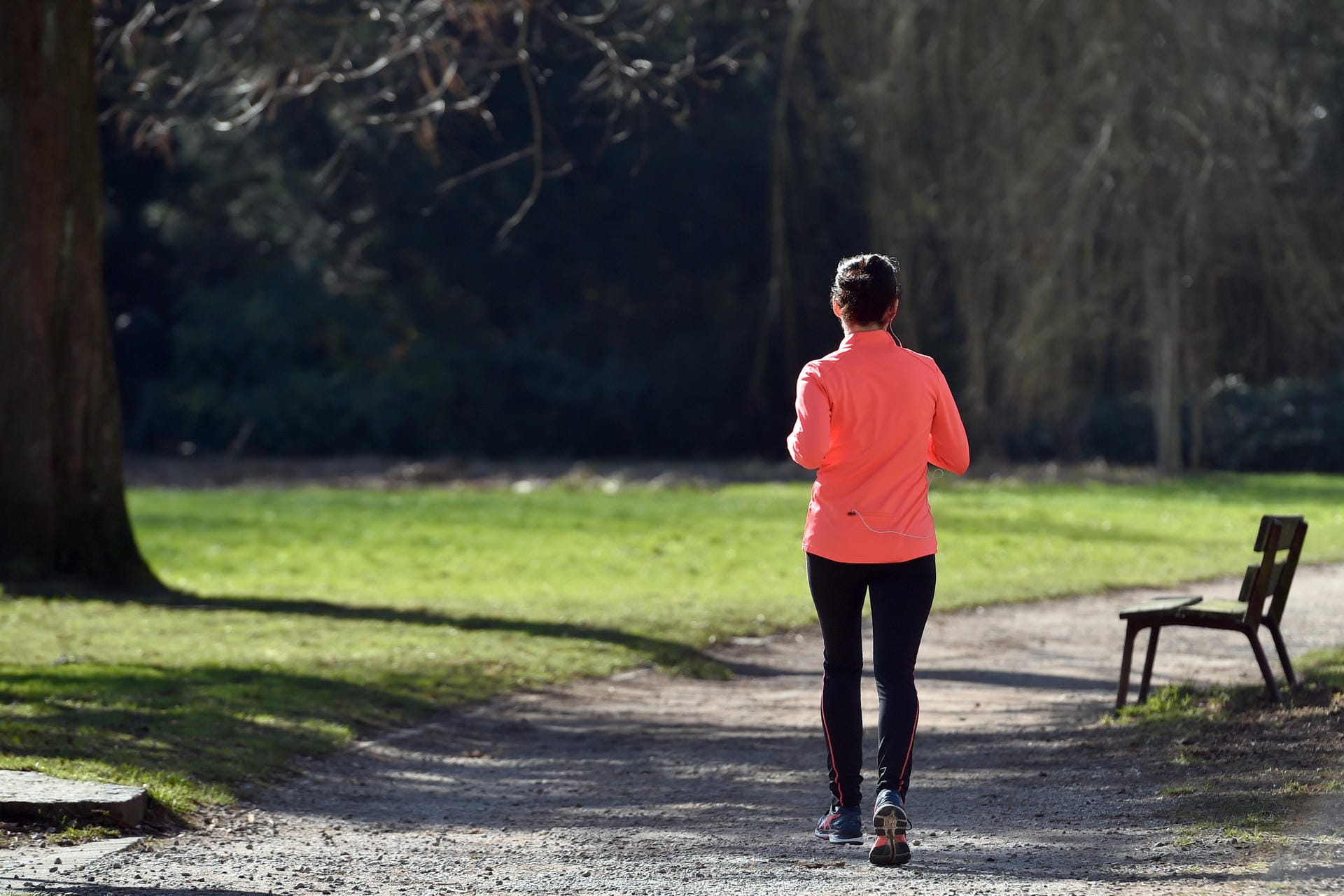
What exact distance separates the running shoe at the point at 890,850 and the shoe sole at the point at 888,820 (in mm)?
13

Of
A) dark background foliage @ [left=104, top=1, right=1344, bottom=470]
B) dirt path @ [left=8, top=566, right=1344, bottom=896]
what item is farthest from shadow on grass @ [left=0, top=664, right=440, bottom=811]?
dark background foliage @ [left=104, top=1, right=1344, bottom=470]

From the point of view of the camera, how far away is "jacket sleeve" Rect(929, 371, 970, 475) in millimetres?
5633

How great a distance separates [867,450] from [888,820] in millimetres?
1127

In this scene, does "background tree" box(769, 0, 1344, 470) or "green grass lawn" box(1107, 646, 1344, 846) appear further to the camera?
"background tree" box(769, 0, 1344, 470)

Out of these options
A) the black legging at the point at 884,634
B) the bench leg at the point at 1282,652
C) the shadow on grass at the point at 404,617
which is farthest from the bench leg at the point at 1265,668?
the shadow on grass at the point at 404,617

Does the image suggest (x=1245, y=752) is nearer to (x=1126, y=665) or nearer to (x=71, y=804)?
(x=1126, y=665)

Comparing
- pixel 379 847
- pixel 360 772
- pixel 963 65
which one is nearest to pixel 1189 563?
pixel 963 65

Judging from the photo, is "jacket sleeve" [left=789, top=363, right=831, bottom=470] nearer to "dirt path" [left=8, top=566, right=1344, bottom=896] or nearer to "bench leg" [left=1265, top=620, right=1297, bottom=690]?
"dirt path" [left=8, top=566, right=1344, bottom=896]

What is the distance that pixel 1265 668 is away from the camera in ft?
27.2

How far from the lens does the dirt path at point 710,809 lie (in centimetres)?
560

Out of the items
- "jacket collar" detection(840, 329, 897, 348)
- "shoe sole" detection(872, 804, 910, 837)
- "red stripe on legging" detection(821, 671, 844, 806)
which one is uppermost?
"jacket collar" detection(840, 329, 897, 348)

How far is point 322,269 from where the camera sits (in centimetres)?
3997

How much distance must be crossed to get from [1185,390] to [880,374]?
23083 millimetres

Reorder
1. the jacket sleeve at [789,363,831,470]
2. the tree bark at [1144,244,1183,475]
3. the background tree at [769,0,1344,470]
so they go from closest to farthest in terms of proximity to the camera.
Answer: the jacket sleeve at [789,363,831,470], the background tree at [769,0,1344,470], the tree bark at [1144,244,1183,475]
